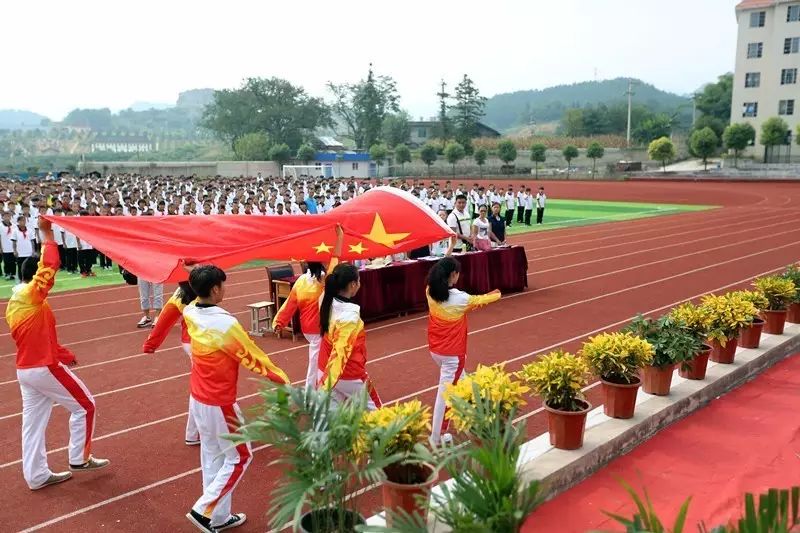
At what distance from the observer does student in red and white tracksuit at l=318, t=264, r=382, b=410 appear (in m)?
4.79

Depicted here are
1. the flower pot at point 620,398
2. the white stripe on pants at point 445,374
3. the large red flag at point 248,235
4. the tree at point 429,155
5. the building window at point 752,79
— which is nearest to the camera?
the flower pot at point 620,398

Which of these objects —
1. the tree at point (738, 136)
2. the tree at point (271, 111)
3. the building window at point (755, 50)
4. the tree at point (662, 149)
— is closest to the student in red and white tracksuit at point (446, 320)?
the tree at point (662, 149)

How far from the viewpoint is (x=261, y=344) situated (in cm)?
927

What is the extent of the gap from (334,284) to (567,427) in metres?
2.00

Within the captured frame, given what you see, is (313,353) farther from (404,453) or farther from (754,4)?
(754,4)

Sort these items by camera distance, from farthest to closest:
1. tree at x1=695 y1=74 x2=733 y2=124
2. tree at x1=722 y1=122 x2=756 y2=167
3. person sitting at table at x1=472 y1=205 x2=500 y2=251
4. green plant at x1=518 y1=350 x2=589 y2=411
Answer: tree at x1=695 y1=74 x2=733 y2=124 → tree at x1=722 y1=122 x2=756 y2=167 → person sitting at table at x1=472 y1=205 x2=500 y2=251 → green plant at x1=518 y1=350 x2=589 y2=411

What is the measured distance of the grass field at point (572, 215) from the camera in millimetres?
14461

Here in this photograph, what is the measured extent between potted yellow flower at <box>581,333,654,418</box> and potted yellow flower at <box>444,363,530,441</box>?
1.30m

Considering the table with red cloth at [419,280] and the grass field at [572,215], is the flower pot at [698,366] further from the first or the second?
the grass field at [572,215]

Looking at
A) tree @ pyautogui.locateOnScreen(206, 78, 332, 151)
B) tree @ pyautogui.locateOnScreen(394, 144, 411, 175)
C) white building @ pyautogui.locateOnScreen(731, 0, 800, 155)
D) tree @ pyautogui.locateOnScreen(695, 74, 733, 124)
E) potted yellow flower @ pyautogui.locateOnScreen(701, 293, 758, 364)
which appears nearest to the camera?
potted yellow flower @ pyautogui.locateOnScreen(701, 293, 758, 364)

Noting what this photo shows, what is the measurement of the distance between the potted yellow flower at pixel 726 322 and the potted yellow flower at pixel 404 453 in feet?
12.8

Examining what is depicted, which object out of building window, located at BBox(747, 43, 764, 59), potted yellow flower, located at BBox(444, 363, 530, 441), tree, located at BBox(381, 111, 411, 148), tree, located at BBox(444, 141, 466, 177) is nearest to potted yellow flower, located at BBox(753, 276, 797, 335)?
potted yellow flower, located at BBox(444, 363, 530, 441)

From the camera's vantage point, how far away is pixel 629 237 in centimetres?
2108

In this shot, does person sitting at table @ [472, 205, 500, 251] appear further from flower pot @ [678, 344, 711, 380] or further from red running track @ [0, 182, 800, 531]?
flower pot @ [678, 344, 711, 380]
